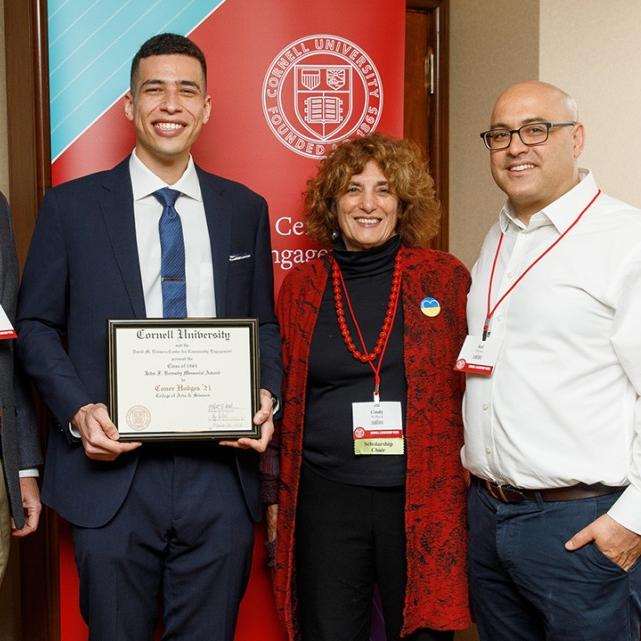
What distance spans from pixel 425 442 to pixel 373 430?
0.14 m

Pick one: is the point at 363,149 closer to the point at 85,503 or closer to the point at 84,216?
the point at 84,216

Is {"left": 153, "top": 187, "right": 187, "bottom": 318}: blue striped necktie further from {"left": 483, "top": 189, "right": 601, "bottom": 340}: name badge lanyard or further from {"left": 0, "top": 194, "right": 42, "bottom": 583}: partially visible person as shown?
{"left": 483, "top": 189, "right": 601, "bottom": 340}: name badge lanyard

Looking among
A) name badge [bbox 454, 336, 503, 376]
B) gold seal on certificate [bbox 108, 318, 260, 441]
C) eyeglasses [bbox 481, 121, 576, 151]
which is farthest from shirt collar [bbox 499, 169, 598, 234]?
gold seal on certificate [bbox 108, 318, 260, 441]

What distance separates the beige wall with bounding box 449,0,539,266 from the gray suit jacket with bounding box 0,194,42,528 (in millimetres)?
1743

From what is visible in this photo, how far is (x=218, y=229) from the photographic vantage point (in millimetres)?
2047

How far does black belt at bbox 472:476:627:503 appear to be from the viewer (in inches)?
67.2

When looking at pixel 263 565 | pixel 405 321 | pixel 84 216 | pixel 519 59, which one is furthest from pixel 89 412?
pixel 519 59

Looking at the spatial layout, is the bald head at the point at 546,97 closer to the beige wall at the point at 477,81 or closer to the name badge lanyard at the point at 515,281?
the name badge lanyard at the point at 515,281

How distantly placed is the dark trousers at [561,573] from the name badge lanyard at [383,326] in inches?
17.0

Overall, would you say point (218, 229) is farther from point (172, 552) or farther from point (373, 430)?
point (172, 552)

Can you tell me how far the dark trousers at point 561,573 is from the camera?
1682mm

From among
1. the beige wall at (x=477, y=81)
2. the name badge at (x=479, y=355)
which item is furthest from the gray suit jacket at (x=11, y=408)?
the beige wall at (x=477, y=81)

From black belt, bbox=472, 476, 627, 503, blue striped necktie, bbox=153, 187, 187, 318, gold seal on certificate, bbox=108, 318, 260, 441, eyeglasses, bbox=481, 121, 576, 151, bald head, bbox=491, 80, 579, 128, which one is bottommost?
black belt, bbox=472, 476, 627, 503

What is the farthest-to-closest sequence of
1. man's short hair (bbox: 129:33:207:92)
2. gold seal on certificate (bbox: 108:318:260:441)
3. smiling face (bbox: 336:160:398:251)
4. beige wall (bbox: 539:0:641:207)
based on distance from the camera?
beige wall (bbox: 539:0:641:207), smiling face (bbox: 336:160:398:251), man's short hair (bbox: 129:33:207:92), gold seal on certificate (bbox: 108:318:260:441)
